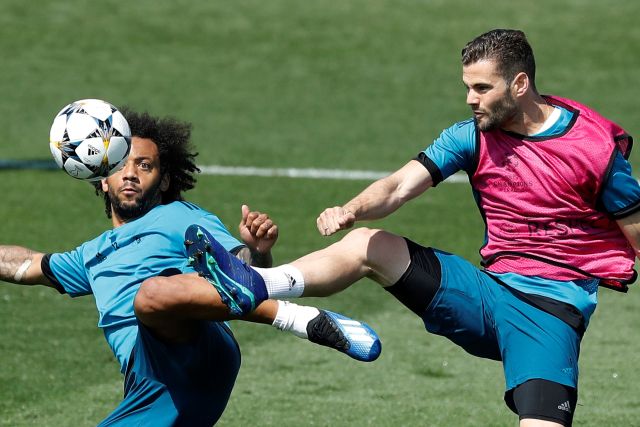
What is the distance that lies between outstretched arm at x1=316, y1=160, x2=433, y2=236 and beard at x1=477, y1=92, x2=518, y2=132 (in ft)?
1.80

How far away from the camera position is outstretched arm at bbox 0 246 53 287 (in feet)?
26.4

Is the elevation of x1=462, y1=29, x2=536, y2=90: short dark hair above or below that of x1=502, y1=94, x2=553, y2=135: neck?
above

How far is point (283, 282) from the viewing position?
7.01 m

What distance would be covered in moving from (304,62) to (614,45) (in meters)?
5.37

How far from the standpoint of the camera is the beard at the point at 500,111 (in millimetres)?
7676

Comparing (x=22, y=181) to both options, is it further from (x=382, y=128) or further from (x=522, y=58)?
(x=522, y=58)

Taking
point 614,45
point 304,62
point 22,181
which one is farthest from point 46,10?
point 614,45

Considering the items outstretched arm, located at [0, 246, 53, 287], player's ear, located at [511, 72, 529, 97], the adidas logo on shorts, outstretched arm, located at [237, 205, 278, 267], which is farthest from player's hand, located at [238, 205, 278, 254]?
the adidas logo on shorts

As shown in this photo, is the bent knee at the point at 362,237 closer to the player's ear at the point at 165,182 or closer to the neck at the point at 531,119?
the neck at the point at 531,119

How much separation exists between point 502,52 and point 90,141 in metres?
2.56

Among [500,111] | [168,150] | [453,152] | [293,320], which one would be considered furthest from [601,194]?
[168,150]

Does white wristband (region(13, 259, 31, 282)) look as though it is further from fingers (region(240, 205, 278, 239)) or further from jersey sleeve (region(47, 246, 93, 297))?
fingers (region(240, 205, 278, 239))

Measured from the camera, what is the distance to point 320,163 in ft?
58.4

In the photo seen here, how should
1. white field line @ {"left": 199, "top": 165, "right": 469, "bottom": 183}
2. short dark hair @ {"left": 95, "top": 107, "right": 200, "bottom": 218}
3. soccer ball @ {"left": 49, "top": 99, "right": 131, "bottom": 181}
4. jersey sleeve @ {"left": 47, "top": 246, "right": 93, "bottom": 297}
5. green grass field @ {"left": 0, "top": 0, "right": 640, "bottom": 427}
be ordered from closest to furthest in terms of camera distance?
soccer ball @ {"left": 49, "top": 99, "right": 131, "bottom": 181} < jersey sleeve @ {"left": 47, "top": 246, "right": 93, "bottom": 297} < short dark hair @ {"left": 95, "top": 107, "right": 200, "bottom": 218} < green grass field @ {"left": 0, "top": 0, "right": 640, "bottom": 427} < white field line @ {"left": 199, "top": 165, "right": 469, "bottom": 183}
